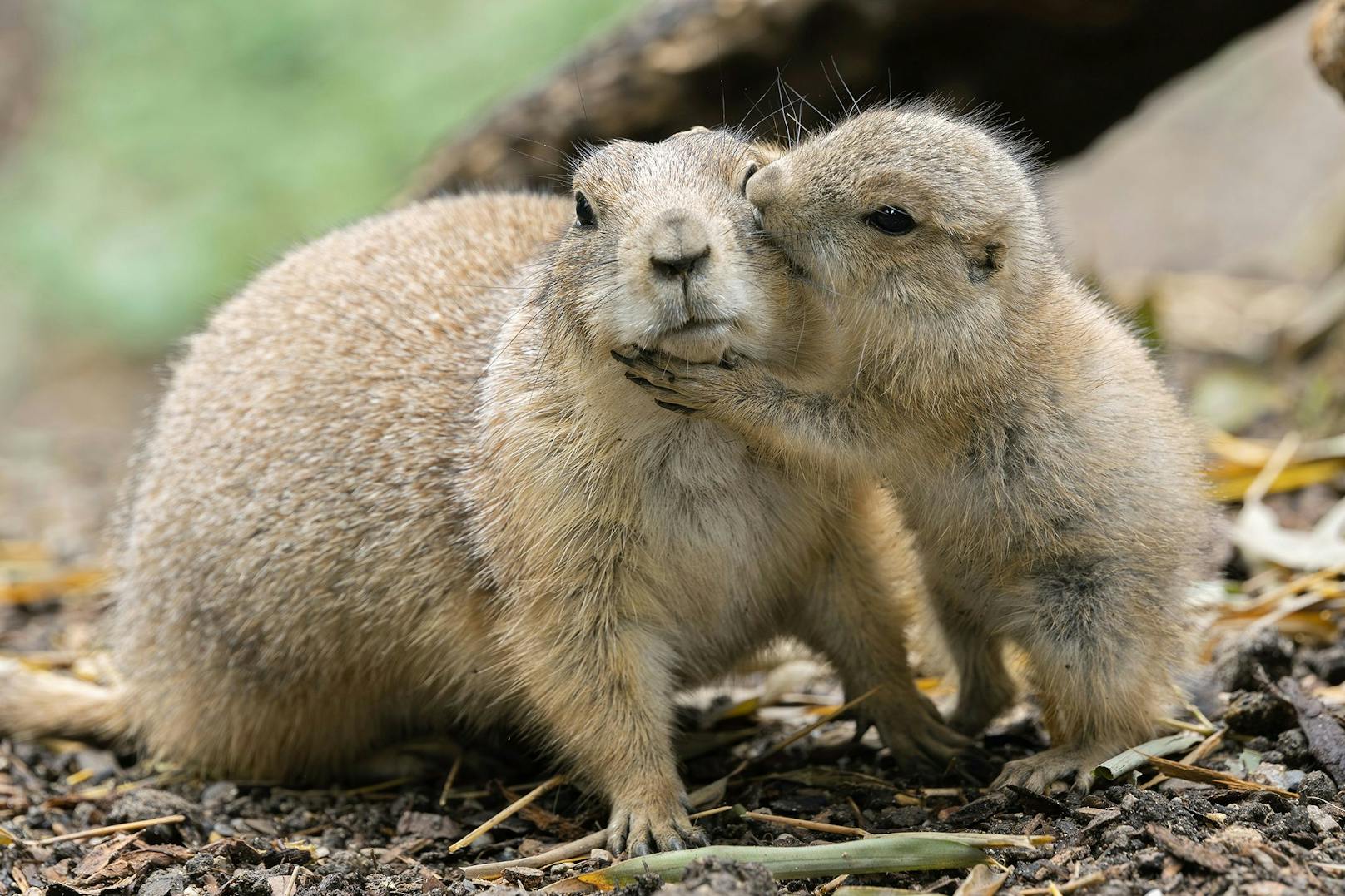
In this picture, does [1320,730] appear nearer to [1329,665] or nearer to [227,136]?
[1329,665]

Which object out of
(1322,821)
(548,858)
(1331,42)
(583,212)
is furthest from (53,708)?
(1331,42)

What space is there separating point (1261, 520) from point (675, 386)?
3.80 meters

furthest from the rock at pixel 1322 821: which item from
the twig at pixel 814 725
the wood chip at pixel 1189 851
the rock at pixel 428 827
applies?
the rock at pixel 428 827

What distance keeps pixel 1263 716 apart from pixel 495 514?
2777 mm

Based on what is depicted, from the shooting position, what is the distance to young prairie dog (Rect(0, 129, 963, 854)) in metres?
4.50

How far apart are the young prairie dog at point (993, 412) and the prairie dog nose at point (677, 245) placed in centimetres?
34

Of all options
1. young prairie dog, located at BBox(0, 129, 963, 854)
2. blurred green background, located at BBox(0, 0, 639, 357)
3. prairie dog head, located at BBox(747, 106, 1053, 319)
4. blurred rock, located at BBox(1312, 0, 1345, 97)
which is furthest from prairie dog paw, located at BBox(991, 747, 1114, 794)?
blurred green background, located at BBox(0, 0, 639, 357)

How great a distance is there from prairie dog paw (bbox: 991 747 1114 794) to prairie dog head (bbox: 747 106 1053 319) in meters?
1.56

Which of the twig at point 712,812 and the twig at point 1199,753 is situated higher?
the twig at point 712,812

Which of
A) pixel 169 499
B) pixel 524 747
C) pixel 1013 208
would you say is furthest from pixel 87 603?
pixel 1013 208

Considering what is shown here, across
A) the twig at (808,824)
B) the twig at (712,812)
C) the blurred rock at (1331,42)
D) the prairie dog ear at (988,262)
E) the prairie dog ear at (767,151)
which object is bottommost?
the twig at (808,824)

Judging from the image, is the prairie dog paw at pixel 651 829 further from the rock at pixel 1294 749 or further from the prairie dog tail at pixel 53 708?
the prairie dog tail at pixel 53 708

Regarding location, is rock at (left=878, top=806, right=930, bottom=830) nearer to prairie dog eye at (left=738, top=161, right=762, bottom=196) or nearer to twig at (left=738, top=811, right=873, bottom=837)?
twig at (left=738, top=811, right=873, bottom=837)

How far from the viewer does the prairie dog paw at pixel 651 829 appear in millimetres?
4453
